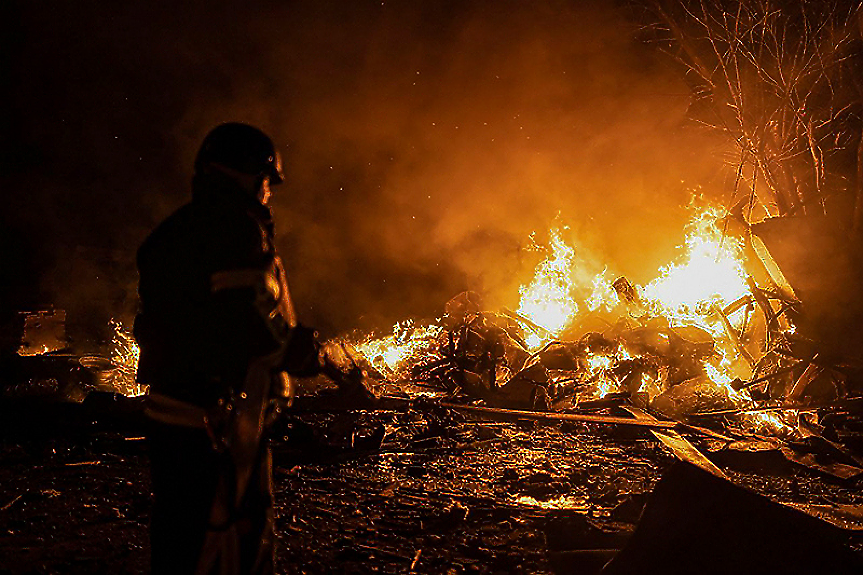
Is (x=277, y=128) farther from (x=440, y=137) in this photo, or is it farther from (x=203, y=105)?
(x=440, y=137)

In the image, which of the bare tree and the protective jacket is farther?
the bare tree

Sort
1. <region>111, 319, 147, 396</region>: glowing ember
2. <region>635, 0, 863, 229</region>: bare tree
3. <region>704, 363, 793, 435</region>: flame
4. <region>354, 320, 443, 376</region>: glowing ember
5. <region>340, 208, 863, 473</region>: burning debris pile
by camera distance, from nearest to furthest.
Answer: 1. <region>704, 363, 793, 435</region>: flame
2. <region>340, 208, 863, 473</region>: burning debris pile
3. <region>111, 319, 147, 396</region>: glowing ember
4. <region>635, 0, 863, 229</region>: bare tree
5. <region>354, 320, 443, 376</region>: glowing ember

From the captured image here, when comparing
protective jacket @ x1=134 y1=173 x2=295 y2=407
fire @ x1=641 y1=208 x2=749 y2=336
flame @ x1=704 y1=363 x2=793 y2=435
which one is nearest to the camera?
protective jacket @ x1=134 y1=173 x2=295 y2=407

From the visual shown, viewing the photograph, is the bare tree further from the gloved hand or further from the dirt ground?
the gloved hand

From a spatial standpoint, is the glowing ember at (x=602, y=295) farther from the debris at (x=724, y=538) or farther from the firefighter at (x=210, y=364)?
the firefighter at (x=210, y=364)

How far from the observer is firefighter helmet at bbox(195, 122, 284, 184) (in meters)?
2.52

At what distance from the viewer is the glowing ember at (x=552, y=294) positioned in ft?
35.1

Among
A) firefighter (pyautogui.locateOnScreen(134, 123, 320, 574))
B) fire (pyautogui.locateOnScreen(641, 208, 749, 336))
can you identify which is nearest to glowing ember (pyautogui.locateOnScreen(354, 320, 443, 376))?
fire (pyautogui.locateOnScreen(641, 208, 749, 336))

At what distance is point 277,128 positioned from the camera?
12516 millimetres

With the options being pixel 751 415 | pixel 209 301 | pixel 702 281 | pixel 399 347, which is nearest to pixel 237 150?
pixel 209 301

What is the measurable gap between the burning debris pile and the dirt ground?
4.81ft

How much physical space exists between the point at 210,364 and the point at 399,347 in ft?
26.8

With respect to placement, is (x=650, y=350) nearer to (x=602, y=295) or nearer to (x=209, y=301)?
(x=602, y=295)

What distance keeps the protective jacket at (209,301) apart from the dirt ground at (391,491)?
181 cm
